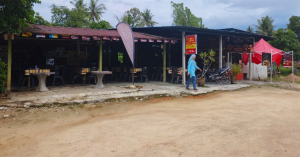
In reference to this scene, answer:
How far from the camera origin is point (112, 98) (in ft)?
27.0

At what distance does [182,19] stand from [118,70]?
82.3 feet

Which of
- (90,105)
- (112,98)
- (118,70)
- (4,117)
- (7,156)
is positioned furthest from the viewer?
(118,70)

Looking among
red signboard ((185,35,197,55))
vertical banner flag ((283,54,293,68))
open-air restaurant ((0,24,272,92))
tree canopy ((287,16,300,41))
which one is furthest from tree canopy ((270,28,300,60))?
red signboard ((185,35,197,55))

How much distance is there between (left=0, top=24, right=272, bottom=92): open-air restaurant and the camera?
9.99m

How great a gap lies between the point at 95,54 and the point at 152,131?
33.5 ft

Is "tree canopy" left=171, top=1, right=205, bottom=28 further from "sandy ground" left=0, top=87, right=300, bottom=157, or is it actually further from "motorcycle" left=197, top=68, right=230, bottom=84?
"sandy ground" left=0, top=87, right=300, bottom=157

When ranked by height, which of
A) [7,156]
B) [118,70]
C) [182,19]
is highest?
[182,19]

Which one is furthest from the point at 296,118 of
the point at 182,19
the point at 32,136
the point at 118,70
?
the point at 182,19

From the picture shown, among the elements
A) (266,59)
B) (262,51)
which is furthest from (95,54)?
(266,59)

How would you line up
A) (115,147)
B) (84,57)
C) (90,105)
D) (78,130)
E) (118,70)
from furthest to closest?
(84,57)
(118,70)
(90,105)
(78,130)
(115,147)

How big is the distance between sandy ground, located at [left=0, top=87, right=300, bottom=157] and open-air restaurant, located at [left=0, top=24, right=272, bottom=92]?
3337 millimetres

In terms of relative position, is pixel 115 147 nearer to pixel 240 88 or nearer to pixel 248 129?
pixel 248 129

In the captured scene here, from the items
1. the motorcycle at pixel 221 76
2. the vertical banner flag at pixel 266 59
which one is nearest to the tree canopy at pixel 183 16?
the vertical banner flag at pixel 266 59

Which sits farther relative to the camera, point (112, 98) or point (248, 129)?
point (112, 98)
